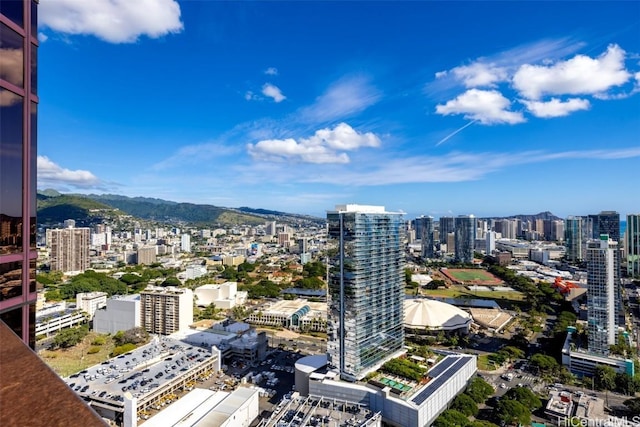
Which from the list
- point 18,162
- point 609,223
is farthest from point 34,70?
point 609,223

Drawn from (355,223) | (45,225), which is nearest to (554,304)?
(355,223)

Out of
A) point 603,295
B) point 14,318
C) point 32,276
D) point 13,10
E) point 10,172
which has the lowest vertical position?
point 603,295

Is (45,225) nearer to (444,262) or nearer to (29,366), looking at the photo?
(444,262)

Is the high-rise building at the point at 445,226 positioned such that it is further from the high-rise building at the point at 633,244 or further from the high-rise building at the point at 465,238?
the high-rise building at the point at 633,244

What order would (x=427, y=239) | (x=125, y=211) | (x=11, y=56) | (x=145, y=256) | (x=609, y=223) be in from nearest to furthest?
(x=11, y=56) < (x=609, y=223) < (x=145, y=256) < (x=427, y=239) < (x=125, y=211)

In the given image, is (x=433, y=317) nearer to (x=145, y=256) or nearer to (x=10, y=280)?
(x=10, y=280)

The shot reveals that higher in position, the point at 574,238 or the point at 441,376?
the point at 574,238
